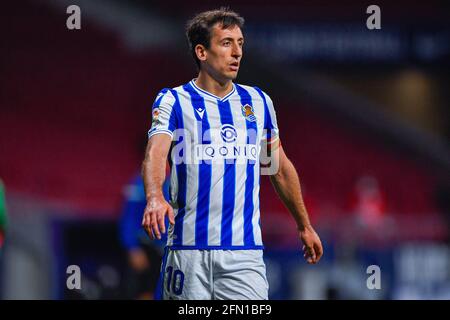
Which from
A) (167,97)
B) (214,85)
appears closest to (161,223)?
(167,97)

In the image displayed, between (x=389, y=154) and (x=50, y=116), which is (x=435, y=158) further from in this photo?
(x=50, y=116)

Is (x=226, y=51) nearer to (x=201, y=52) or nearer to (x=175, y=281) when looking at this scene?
(x=201, y=52)

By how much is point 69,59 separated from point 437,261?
596 cm

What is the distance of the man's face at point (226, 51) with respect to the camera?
12.6 ft

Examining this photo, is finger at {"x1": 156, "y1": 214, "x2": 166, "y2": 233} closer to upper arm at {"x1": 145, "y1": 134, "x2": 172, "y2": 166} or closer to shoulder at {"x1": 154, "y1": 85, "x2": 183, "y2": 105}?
upper arm at {"x1": 145, "y1": 134, "x2": 172, "y2": 166}

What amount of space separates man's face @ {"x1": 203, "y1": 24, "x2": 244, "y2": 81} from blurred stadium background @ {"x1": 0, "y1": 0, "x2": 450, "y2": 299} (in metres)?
5.14

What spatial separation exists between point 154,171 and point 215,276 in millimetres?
533

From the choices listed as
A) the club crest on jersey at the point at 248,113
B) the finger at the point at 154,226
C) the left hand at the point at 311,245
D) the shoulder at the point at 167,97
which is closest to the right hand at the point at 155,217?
the finger at the point at 154,226

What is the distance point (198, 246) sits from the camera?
3.74 metres

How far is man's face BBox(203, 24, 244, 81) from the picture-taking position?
152 inches

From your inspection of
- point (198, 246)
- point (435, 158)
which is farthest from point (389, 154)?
point (198, 246)

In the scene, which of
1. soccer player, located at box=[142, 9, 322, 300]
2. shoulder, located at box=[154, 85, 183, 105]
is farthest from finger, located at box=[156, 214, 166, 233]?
shoulder, located at box=[154, 85, 183, 105]

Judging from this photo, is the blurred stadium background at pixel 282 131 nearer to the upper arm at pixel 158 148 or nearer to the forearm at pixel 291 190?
the forearm at pixel 291 190

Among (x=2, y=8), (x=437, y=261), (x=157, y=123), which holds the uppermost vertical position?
(x=2, y=8)
